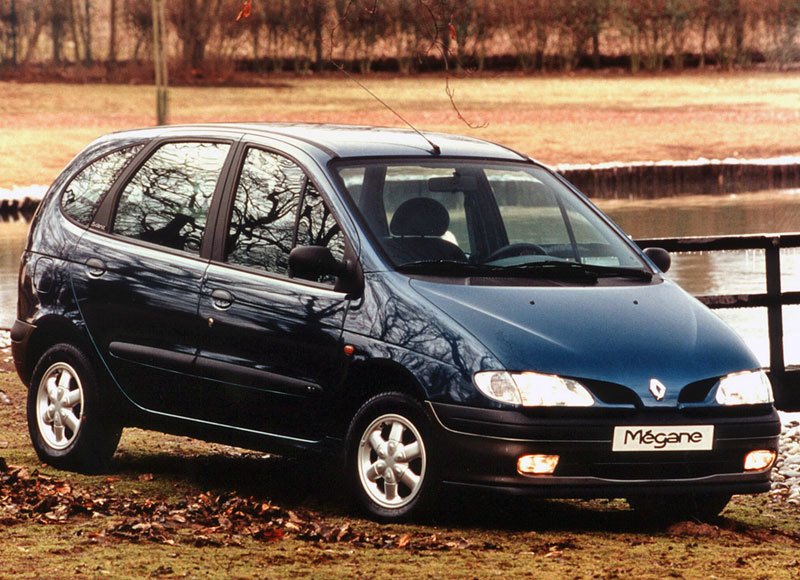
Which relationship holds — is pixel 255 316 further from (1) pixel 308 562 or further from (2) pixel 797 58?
(2) pixel 797 58

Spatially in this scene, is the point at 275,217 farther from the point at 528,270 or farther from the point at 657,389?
the point at 657,389

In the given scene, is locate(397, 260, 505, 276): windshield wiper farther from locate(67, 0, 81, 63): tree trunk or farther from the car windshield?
locate(67, 0, 81, 63): tree trunk

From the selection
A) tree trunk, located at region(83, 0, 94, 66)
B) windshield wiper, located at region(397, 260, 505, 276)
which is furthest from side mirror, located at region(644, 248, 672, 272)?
tree trunk, located at region(83, 0, 94, 66)

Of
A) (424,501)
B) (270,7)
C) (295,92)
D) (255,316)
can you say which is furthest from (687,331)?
(270,7)

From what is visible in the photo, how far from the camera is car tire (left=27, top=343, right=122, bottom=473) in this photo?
8.98 metres

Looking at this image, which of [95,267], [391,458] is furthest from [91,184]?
[391,458]

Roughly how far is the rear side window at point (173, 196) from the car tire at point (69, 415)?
71 centimetres

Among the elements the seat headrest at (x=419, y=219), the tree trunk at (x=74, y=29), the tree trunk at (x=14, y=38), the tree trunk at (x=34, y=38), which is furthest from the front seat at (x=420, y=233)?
the tree trunk at (x=34, y=38)

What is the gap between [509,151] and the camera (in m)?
8.95

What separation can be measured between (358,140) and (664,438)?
214 centimetres

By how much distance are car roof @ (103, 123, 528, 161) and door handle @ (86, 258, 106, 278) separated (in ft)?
2.39

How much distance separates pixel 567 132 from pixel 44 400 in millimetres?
41941

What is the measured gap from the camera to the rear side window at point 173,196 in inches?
342

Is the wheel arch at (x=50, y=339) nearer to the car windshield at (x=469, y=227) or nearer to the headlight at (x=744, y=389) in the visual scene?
the car windshield at (x=469, y=227)
